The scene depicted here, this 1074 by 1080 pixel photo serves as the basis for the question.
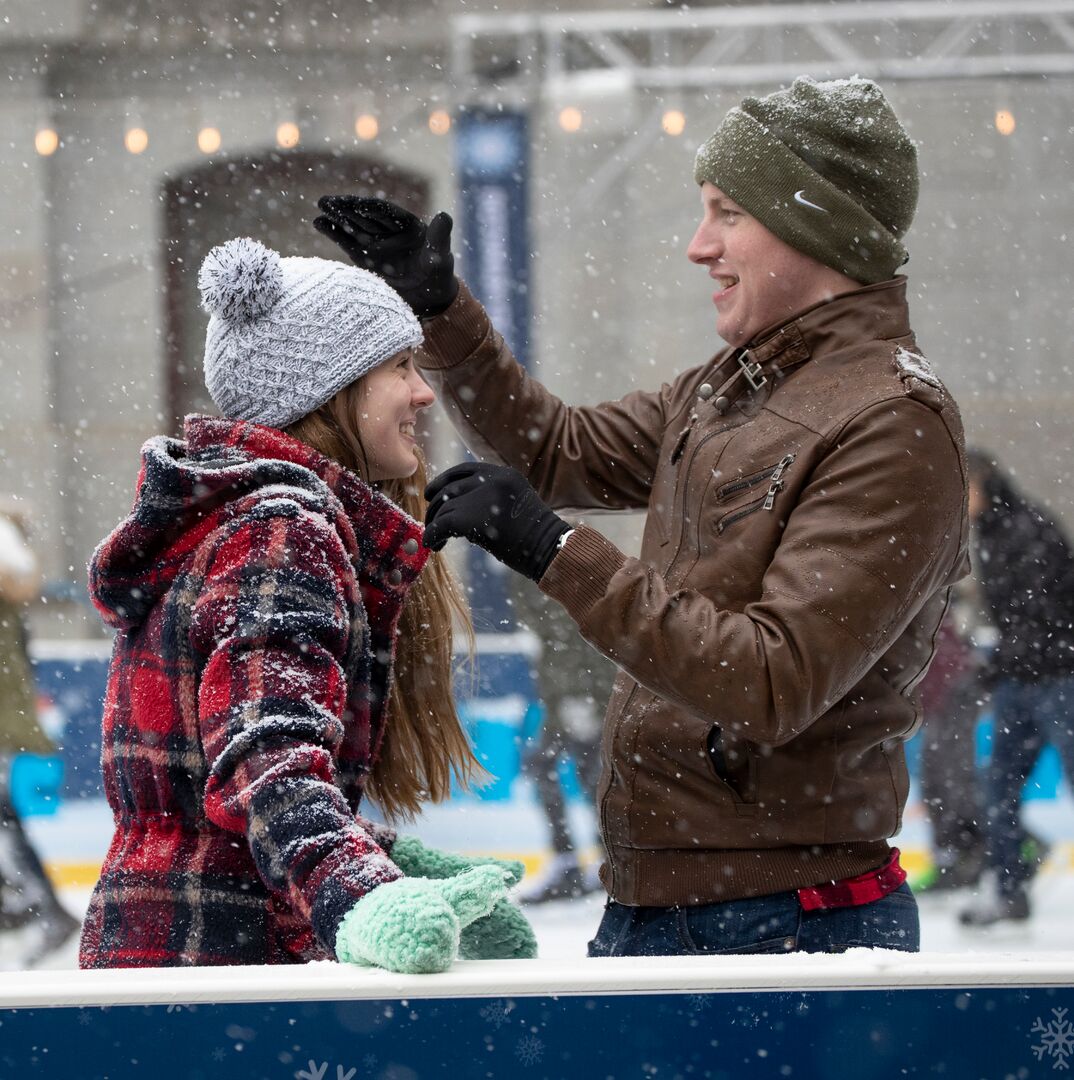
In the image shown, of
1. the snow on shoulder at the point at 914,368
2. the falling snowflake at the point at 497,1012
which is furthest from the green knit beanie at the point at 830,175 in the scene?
the falling snowflake at the point at 497,1012

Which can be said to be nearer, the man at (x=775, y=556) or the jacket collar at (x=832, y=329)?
the man at (x=775, y=556)

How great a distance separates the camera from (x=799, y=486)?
5.32ft

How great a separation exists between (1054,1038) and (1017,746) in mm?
4534

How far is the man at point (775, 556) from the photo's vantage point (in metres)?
1.51

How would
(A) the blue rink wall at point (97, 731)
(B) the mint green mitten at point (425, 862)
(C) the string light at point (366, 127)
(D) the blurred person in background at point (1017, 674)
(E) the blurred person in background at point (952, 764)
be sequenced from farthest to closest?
(C) the string light at point (366, 127) → (A) the blue rink wall at point (97, 731) → (E) the blurred person in background at point (952, 764) → (D) the blurred person in background at point (1017, 674) → (B) the mint green mitten at point (425, 862)

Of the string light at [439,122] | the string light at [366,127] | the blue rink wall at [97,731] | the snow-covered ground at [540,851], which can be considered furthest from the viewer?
the string light at [366,127]

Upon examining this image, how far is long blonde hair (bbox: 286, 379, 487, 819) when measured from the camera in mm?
1694

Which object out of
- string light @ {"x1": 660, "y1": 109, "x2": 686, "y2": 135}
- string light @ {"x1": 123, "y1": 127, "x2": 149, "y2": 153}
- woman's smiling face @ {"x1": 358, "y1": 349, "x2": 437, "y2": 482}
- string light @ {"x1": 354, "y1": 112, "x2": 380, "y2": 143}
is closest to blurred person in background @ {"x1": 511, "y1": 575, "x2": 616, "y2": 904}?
string light @ {"x1": 660, "y1": 109, "x2": 686, "y2": 135}

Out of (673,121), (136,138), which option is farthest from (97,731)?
(673,121)

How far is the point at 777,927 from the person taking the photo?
168 cm

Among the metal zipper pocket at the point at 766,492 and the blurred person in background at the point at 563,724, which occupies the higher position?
the metal zipper pocket at the point at 766,492

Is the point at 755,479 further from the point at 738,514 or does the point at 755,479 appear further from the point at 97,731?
the point at 97,731

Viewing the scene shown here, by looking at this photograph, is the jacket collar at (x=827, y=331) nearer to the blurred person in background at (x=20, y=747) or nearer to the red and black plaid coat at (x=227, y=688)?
the red and black plaid coat at (x=227, y=688)

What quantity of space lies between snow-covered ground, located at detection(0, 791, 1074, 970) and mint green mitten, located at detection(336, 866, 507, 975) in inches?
143
